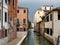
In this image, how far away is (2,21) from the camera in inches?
770

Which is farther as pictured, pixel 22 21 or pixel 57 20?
pixel 22 21

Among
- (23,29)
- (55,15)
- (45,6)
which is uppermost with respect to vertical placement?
(45,6)

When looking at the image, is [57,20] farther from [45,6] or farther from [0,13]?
[45,6]

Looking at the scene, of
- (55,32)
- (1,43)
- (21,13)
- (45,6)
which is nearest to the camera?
(1,43)

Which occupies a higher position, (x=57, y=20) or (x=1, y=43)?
(x=57, y=20)

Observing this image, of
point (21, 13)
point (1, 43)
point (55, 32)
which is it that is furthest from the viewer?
point (21, 13)

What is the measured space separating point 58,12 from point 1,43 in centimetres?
933

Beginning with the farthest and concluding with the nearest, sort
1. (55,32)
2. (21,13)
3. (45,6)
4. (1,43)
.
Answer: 1. (45,6)
2. (21,13)
3. (55,32)
4. (1,43)

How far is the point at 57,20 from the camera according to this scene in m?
23.8

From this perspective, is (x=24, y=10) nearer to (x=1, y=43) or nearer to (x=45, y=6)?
(x=45, y=6)

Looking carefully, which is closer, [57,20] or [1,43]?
[1,43]

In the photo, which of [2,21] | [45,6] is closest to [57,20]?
[2,21]

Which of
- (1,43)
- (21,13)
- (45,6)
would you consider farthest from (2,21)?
(45,6)

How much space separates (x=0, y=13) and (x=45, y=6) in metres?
44.2
